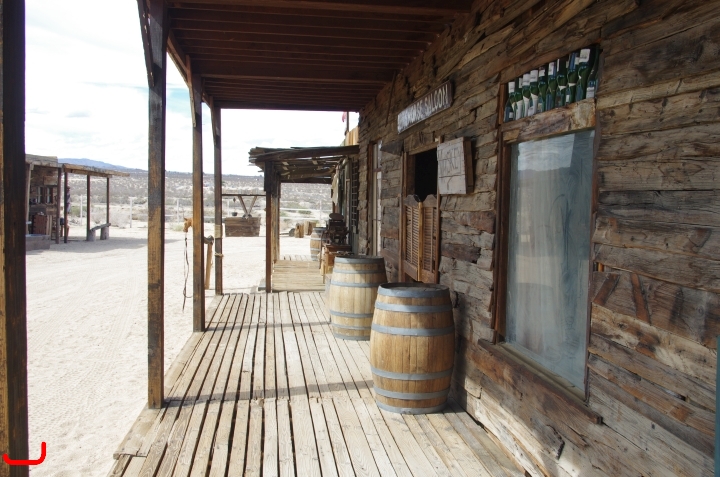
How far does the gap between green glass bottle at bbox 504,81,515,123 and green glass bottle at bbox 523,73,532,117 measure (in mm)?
147

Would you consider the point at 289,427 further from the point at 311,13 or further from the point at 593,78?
the point at 311,13

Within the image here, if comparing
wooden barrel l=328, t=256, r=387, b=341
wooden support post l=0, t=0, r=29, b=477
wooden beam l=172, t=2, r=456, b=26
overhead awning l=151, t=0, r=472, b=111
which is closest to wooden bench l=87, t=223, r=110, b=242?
Result: overhead awning l=151, t=0, r=472, b=111

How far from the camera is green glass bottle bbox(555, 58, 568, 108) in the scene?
288 cm

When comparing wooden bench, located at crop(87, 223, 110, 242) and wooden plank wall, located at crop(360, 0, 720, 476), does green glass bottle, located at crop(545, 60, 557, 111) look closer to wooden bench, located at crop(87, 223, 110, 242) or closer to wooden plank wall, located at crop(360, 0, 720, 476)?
wooden plank wall, located at crop(360, 0, 720, 476)

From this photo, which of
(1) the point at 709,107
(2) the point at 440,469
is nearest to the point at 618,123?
(1) the point at 709,107

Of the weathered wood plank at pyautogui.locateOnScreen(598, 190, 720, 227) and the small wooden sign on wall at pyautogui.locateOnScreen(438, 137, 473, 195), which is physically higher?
the small wooden sign on wall at pyautogui.locateOnScreen(438, 137, 473, 195)

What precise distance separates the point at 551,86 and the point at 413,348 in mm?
1814

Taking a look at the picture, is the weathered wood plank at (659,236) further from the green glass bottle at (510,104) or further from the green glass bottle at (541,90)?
the green glass bottle at (510,104)

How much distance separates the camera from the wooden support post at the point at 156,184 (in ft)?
13.5

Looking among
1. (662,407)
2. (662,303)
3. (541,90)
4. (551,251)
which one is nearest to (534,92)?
(541,90)

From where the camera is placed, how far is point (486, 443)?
354 cm

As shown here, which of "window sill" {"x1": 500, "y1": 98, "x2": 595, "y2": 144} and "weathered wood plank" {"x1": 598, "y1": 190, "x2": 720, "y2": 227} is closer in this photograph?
"weathered wood plank" {"x1": 598, "y1": 190, "x2": 720, "y2": 227}

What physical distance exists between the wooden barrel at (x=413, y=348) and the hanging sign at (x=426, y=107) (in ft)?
5.20

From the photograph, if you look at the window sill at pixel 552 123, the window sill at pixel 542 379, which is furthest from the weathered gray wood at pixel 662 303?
the window sill at pixel 552 123
